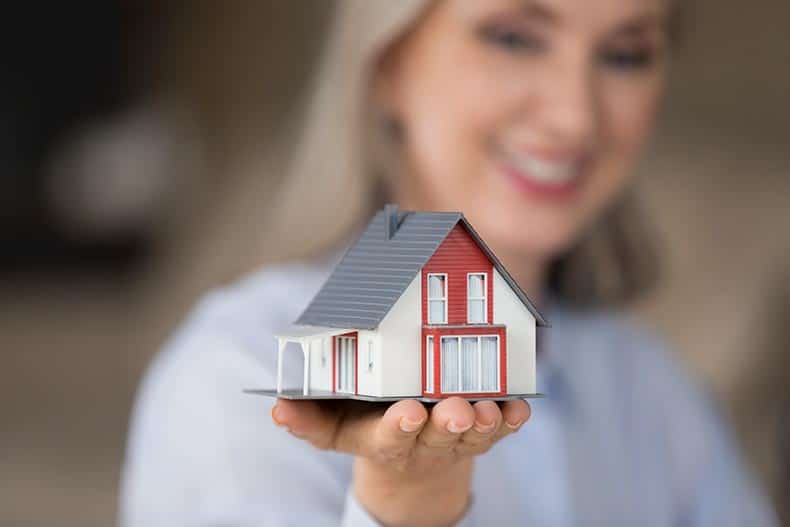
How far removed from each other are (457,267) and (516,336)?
64 millimetres

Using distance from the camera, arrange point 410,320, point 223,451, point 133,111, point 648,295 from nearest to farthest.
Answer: point 410,320
point 223,451
point 648,295
point 133,111

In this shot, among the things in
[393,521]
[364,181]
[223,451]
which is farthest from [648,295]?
[393,521]

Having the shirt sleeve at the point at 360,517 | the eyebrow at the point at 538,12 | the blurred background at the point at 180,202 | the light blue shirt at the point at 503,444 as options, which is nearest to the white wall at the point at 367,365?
the shirt sleeve at the point at 360,517

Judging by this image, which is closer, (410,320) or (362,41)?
(410,320)

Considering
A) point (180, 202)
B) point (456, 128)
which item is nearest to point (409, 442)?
point (456, 128)

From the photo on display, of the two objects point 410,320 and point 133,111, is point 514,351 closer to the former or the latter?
point 410,320

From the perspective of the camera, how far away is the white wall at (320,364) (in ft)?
2.71

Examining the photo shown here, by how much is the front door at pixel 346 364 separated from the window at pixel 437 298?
0.06 meters

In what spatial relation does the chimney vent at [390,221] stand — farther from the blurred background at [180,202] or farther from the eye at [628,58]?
the blurred background at [180,202]

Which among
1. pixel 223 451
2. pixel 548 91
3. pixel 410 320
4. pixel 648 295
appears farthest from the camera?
pixel 648 295

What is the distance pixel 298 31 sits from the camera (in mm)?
1966

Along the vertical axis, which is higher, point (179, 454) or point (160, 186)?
point (160, 186)

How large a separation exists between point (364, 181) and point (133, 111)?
80 cm

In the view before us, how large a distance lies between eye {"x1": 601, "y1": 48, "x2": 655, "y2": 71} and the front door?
809 millimetres
